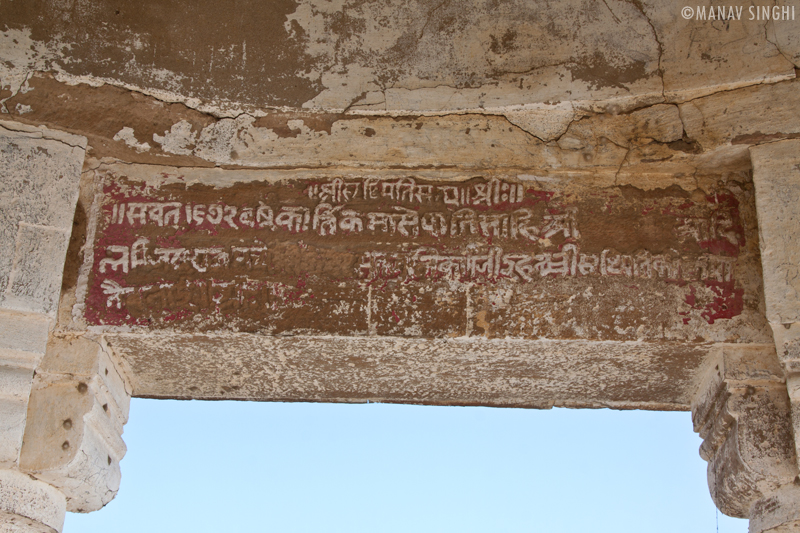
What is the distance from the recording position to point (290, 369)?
9.22 ft

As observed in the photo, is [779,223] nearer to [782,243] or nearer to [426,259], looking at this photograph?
[782,243]

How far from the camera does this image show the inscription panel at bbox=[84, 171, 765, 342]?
2596 mm

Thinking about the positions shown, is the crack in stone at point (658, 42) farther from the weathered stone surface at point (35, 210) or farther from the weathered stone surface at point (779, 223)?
the weathered stone surface at point (35, 210)

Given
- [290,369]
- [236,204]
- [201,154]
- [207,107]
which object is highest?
[207,107]

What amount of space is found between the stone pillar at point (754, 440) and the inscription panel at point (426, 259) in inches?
4.4

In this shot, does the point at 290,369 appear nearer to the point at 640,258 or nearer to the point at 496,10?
the point at 640,258

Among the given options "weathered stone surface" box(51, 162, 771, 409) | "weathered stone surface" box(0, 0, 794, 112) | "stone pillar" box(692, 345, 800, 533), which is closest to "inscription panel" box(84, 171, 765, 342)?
"weathered stone surface" box(51, 162, 771, 409)

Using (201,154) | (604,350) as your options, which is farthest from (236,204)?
(604,350)

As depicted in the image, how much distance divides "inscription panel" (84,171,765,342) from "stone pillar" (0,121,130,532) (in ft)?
0.52

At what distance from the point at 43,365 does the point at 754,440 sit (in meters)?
2.36

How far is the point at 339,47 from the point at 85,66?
37.1 inches

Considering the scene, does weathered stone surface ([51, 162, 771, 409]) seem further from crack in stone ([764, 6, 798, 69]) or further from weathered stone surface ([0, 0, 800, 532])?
crack in stone ([764, 6, 798, 69])

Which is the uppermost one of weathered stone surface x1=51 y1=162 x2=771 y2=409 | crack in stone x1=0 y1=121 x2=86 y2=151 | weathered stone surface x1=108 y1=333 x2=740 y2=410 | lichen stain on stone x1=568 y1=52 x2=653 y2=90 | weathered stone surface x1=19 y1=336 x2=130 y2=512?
lichen stain on stone x1=568 y1=52 x2=653 y2=90

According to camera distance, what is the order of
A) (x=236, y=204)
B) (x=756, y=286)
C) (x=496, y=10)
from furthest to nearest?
(x=496, y=10) < (x=236, y=204) < (x=756, y=286)
